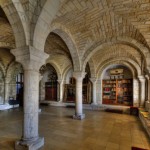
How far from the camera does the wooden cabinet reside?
423 inches

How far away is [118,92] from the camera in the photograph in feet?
36.2

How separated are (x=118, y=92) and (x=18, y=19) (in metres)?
9.68

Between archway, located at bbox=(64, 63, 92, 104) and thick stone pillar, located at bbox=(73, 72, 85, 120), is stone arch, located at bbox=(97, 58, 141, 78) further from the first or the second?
thick stone pillar, located at bbox=(73, 72, 85, 120)

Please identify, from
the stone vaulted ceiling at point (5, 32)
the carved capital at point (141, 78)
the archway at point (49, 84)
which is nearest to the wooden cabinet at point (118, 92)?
the carved capital at point (141, 78)

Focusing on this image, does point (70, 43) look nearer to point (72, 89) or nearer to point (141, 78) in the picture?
point (141, 78)

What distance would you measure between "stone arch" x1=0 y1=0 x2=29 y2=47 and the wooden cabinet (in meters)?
9.17

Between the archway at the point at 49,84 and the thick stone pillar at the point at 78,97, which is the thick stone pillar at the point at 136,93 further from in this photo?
the archway at the point at 49,84

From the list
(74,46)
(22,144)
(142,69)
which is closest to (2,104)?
(74,46)

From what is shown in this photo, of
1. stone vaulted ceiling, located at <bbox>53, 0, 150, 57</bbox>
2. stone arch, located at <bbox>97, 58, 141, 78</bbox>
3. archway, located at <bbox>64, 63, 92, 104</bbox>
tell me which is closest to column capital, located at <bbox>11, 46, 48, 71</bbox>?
stone vaulted ceiling, located at <bbox>53, 0, 150, 57</bbox>

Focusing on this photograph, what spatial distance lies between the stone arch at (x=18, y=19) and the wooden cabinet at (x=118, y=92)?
30.1 feet

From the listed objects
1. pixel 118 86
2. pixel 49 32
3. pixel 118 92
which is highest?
pixel 49 32

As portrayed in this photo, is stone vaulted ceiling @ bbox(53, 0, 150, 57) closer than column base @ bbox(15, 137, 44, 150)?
No

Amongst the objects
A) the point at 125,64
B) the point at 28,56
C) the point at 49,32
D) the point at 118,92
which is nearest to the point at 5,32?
the point at 49,32

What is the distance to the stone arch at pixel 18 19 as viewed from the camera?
286cm
